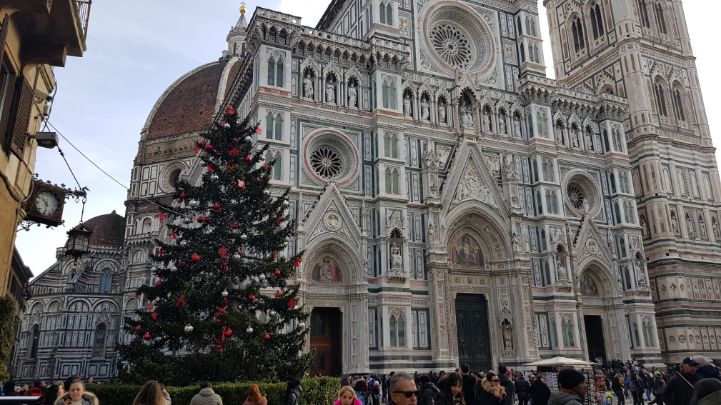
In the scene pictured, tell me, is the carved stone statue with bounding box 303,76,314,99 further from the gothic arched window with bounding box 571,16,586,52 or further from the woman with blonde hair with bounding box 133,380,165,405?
the gothic arched window with bounding box 571,16,586,52

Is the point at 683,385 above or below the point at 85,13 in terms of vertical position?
below

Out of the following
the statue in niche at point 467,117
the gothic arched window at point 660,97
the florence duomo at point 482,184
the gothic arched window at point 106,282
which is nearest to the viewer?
the florence duomo at point 482,184

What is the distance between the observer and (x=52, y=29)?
32.6 ft

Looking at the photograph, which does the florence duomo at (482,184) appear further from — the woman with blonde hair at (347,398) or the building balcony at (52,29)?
the woman with blonde hair at (347,398)

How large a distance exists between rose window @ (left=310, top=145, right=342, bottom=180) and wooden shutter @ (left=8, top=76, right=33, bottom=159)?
56.6 feet

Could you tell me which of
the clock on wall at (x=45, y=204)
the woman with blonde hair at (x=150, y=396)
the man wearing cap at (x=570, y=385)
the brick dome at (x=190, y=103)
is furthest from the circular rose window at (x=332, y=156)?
the brick dome at (x=190, y=103)

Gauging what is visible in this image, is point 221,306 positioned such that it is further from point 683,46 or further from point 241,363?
A: point 683,46

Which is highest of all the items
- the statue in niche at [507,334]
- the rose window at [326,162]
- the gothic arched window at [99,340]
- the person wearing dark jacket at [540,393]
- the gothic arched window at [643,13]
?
the gothic arched window at [643,13]

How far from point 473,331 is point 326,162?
11.7 meters

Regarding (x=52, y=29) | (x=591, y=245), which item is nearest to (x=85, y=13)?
(x=52, y=29)

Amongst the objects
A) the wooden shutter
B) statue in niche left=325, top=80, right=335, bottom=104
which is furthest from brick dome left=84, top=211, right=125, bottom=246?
the wooden shutter

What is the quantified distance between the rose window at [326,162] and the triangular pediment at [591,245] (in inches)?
583

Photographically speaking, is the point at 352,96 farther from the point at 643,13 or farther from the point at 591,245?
the point at 643,13

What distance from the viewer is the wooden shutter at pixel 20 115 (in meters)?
10.3
